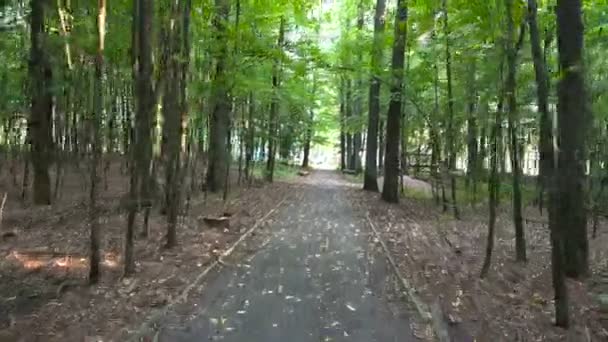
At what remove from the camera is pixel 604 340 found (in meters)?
6.34

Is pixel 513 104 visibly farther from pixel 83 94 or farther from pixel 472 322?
pixel 83 94

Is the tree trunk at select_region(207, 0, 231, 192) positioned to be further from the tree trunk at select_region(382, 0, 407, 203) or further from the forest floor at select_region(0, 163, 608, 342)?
the tree trunk at select_region(382, 0, 407, 203)

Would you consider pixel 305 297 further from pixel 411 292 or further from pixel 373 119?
pixel 373 119

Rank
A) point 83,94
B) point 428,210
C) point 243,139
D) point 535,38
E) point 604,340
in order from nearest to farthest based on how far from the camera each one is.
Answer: point 604,340 < point 535,38 < point 83,94 < point 428,210 < point 243,139

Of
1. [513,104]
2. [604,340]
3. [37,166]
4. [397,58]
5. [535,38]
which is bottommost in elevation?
[604,340]

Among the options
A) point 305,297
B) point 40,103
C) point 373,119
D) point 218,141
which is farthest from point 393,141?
point 305,297

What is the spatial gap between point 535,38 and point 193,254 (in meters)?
6.60

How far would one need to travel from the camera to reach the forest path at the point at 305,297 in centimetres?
617

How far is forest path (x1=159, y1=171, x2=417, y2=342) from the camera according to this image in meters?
6.17

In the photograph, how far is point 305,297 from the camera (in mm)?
7684

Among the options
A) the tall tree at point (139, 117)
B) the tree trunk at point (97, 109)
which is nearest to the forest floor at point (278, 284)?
the tall tree at point (139, 117)

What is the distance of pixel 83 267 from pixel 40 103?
27.3ft

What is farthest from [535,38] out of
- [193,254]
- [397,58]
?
[397,58]

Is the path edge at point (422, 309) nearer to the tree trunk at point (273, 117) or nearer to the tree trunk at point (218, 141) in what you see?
the tree trunk at point (218, 141)
